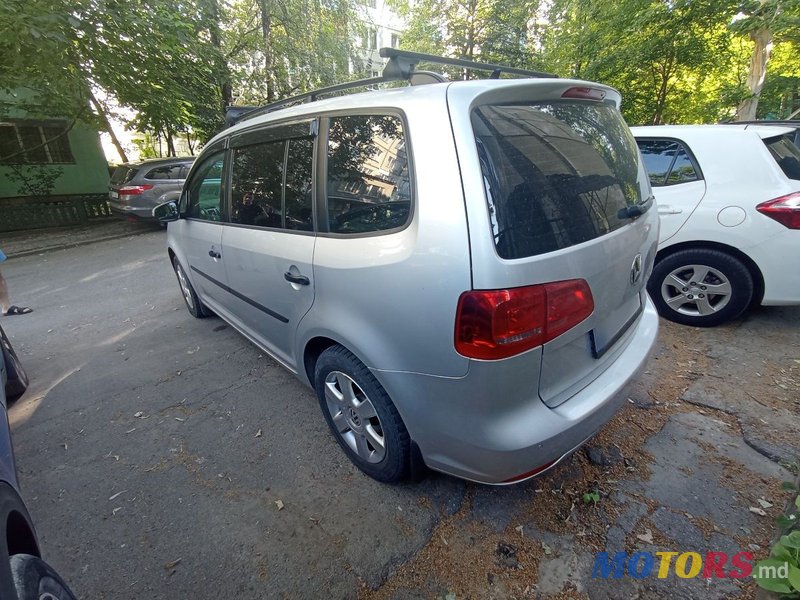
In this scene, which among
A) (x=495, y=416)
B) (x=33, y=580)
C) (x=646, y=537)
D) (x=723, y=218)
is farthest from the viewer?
(x=723, y=218)

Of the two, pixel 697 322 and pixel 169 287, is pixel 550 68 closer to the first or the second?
pixel 697 322

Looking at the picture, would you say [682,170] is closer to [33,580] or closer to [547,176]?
[547,176]

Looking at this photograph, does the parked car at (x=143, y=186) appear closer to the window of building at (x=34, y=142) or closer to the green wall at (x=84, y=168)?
the window of building at (x=34, y=142)

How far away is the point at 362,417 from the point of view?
196 centimetres

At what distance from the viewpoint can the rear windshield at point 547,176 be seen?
1.36m

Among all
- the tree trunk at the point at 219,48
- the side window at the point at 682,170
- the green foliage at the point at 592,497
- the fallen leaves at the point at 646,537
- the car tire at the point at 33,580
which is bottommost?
the fallen leaves at the point at 646,537

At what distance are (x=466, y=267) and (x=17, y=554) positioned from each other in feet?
5.34

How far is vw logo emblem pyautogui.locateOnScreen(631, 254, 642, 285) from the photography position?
181 centimetres

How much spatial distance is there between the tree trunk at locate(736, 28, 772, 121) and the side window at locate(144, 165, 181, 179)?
13.2 meters

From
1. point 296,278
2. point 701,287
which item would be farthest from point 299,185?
point 701,287

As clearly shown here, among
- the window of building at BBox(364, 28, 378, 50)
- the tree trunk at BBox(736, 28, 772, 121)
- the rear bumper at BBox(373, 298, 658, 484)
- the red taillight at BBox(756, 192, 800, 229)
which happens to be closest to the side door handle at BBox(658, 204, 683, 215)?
the red taillight at BBox(756, 192, 800, 229)

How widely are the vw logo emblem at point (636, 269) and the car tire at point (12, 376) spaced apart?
13.7ft

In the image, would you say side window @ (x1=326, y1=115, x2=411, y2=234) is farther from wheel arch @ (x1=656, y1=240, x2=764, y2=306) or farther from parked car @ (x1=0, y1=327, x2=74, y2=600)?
wheel arch @ (x1=656, y1=240, x2=764, y2=306)

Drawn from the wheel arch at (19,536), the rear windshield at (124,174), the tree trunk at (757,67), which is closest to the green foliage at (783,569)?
the wheel arch at (19,536)
